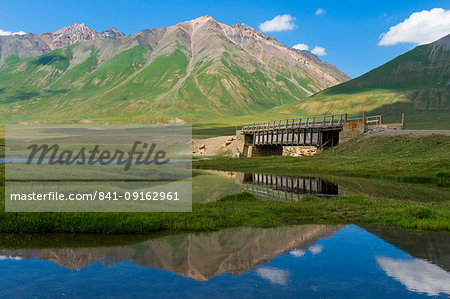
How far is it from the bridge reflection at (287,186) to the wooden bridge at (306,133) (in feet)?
77.0

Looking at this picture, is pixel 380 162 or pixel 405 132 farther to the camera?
pixel 405 132

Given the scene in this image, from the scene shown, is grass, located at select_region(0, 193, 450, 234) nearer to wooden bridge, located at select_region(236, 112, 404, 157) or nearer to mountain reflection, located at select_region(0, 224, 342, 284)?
mountain reflection, located at select_region(0, 224, 342, 284)

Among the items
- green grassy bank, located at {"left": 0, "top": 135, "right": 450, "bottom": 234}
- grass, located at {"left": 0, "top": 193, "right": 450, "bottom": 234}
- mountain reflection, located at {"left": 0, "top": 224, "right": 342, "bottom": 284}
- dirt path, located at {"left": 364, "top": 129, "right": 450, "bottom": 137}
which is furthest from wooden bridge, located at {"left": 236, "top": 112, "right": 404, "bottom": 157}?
mountain reflection, located at {"left": 0, "top": 224, "right": 342, "bottom": 284}

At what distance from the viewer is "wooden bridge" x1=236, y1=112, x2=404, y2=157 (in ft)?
249

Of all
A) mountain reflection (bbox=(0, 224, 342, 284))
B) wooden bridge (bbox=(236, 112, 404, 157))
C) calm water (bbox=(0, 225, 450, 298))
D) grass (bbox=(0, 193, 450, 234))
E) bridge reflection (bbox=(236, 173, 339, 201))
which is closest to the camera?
calm water (bbox=(0, 225, 450, 298))

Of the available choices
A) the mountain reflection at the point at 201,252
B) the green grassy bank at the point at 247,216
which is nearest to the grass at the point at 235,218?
the green grassy bank at the point at 247,216

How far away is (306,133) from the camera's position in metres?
81.2

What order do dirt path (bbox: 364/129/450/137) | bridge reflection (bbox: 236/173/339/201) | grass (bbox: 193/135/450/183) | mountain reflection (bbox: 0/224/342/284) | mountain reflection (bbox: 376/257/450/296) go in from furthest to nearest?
dirt path (bbox: 364/129/450/137)
grass (bbox: 193/135/450/183)
bridge reflection (bbox: 236/173/339/201)
mountain reflection (bbox: 0/224/342/284)
mountain reflection (bbox: 376/257/450/296)

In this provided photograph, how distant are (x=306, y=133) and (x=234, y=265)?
67.8m

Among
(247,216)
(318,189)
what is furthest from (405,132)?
(247,216)

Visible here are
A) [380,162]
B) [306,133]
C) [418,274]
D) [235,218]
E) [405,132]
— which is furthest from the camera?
[306,133]

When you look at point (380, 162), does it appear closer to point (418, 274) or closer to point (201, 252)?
point (418, 274)

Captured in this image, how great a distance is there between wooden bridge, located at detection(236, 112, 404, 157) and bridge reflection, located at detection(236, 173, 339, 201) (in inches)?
924

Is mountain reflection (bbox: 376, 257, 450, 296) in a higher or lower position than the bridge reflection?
lower
